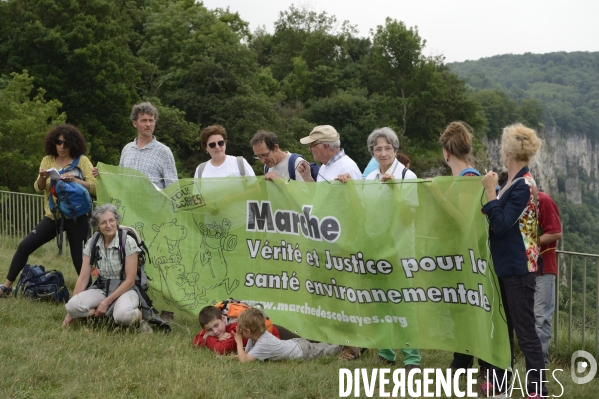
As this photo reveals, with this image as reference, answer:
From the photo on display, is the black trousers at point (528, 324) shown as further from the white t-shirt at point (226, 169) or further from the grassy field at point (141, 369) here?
the white t-shirt at point (226, 169)

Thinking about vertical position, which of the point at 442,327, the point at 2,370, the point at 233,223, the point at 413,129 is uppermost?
the point at 413,129

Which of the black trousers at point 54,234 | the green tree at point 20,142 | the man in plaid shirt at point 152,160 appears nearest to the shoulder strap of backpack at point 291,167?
the man in plaid shirt at point 152,160

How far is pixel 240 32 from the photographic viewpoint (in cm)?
7206

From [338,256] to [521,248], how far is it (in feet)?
5.53

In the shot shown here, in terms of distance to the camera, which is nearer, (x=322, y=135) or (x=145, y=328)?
(x=322, y=135)

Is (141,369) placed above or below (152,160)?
below

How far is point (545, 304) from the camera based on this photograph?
258 inches

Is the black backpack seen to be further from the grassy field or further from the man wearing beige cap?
the man wearing beige cap

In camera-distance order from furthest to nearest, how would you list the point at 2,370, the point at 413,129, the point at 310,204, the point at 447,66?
1. the point at 447,66
2. the point at 413,129
3. the point at 310,204
4. the point at 2,370

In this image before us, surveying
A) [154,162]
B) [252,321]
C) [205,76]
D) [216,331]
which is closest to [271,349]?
[252,321]

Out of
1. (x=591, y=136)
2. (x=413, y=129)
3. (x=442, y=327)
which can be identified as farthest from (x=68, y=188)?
(x=591, y=136)

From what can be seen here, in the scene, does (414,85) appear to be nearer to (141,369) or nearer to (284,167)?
(284,167)

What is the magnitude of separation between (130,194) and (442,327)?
3.98 metres

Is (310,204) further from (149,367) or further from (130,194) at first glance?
(130,194)
